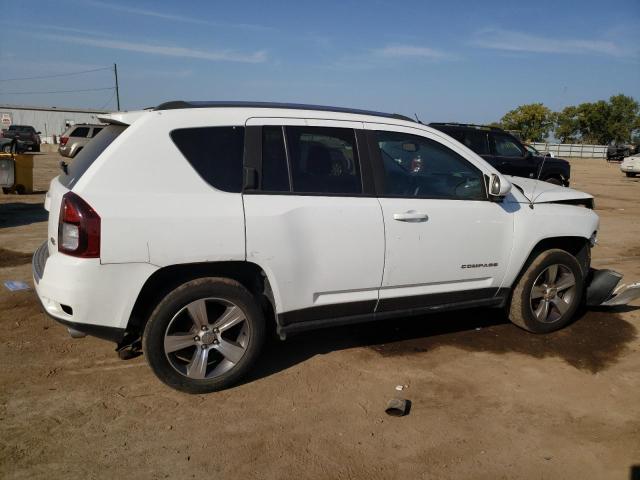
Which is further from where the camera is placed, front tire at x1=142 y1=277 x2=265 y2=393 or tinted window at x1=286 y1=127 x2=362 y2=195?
tinted window at x1=286 y1=127 x2=362 y2=195

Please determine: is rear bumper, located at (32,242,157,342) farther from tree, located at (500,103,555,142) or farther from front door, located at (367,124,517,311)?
tree, located at (500,103,555,142)

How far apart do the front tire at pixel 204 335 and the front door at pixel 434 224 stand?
1065mm

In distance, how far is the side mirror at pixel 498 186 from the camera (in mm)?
4344

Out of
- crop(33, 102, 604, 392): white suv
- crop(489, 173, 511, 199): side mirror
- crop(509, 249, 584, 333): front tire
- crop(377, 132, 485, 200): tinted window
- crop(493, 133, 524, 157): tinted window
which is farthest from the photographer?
crop(493, 133, 524, 157): tinted window

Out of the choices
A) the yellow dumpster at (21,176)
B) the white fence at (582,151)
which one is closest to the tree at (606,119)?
the white fence at (582,151)

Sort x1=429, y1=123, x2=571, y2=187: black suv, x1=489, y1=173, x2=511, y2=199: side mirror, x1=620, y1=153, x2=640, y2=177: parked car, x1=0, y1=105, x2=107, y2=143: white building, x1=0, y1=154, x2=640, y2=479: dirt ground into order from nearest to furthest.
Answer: x1=0, y1=154, x2=640, y2=479: dirt ground < x1=489, y1=173, x2=511, y2=199: side mirror < x1=429, y1=123, x2=571, y2=187: black suv < x1=620, y1=153, x2=640, y2=177: parked car < x1=0, y1=105, x2=107, y2=143: white building

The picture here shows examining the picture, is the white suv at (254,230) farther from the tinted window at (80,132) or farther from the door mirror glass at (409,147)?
the tinted window at (80,132)

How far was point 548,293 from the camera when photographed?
4965 mm

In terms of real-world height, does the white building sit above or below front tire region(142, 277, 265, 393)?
above

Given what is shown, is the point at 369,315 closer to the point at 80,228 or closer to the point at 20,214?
the point at 80,228

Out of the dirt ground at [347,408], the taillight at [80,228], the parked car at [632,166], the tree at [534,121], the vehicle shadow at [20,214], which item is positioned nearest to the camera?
the dirt ground at [347,408]

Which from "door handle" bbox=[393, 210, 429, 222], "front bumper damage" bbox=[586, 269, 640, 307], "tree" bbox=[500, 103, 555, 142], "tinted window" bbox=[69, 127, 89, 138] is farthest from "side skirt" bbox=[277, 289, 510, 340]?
"tree" bbox=[500, 103, 555, 142]

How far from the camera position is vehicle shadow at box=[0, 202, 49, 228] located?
9.98 metres

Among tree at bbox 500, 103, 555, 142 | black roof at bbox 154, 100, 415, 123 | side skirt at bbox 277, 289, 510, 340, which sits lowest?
side skirt at bbox 277, 289, 510, 340
